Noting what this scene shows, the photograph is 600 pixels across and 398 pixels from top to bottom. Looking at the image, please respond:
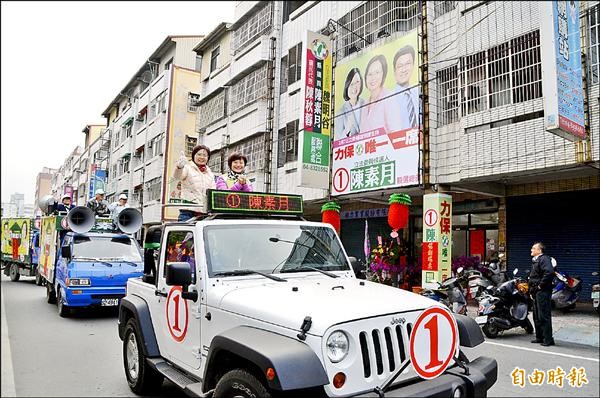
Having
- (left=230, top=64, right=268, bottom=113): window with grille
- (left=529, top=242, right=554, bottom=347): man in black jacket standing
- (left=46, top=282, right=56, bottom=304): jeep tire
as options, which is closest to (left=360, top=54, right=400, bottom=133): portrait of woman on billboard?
(left=529, top=242, right=554, bottom=347): man in black jacket standing

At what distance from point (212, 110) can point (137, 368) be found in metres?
22.1

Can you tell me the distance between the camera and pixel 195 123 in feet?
98.6

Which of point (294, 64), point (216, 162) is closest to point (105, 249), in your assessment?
point (294, 64)

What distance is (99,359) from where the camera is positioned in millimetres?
5969

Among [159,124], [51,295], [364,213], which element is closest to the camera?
[51,295]

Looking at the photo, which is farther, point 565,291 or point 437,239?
point 437,239

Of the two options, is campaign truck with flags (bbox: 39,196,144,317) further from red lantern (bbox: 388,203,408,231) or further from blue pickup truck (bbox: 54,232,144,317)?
A: red lantern (bbox: 388,203,408,231)

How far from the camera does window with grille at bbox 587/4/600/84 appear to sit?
9.41 meters

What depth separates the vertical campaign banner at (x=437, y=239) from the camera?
38.7ft

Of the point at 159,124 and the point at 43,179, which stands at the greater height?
the point at 159,124

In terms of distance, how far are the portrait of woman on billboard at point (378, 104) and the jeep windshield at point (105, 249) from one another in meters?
7.54

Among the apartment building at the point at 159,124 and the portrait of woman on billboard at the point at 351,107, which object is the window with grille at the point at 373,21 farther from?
the apartment building at the point at 159,124

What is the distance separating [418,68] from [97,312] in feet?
32.5

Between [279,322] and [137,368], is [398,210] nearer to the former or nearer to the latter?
[137,368]
